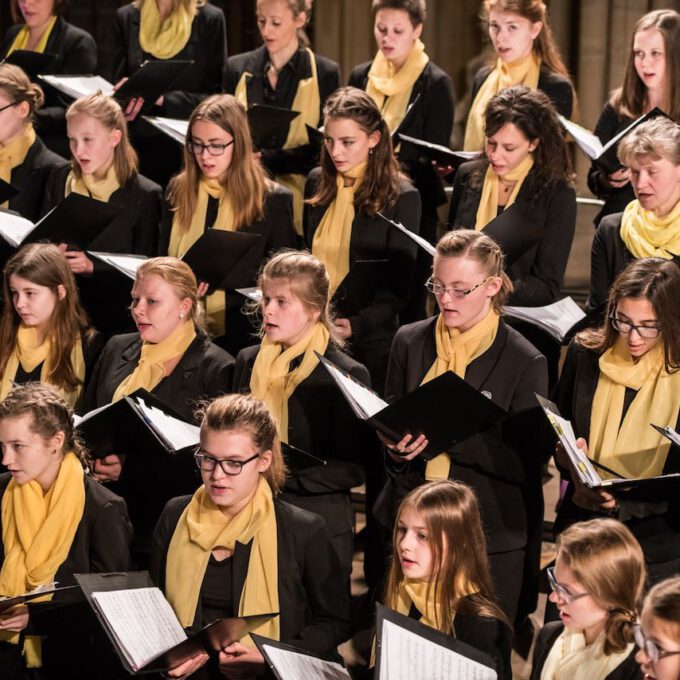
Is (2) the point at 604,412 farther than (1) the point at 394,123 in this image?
No

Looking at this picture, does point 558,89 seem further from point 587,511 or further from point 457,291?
point 587,511

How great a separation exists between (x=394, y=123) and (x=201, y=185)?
3.03 ft

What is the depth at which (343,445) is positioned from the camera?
3939 millimetres

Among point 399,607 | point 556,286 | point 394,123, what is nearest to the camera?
point 399,607

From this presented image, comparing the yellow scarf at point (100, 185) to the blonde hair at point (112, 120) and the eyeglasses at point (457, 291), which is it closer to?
the blonde hair at point (112, 120)

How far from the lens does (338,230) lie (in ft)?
15.6

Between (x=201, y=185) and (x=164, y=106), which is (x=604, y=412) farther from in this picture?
(x=164, y=106)

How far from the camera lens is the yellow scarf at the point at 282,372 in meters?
3.99

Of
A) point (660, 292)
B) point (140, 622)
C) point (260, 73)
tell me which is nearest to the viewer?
point (140, 622)

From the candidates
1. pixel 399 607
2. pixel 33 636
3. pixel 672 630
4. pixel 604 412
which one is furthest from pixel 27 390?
pixel 672 630

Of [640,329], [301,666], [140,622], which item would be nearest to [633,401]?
[640,329]

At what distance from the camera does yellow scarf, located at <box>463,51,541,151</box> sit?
203 inches

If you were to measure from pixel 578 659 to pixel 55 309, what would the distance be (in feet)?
7.63

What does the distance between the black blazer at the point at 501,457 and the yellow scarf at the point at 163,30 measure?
256cm
